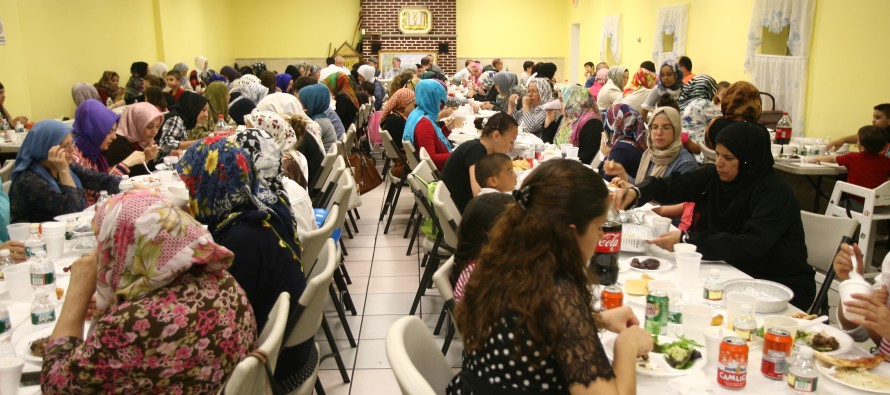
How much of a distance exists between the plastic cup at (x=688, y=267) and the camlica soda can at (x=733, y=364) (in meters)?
0.72

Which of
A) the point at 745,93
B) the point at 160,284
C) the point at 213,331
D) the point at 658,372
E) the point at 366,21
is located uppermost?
the point at 366,21

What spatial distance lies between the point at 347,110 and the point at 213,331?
6.89 m

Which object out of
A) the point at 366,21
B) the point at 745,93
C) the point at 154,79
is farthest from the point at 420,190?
the point at 366,21

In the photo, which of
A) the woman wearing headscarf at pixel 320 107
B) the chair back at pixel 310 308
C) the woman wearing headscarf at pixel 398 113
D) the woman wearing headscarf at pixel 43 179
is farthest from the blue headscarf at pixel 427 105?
the chair back at pixel 310 308

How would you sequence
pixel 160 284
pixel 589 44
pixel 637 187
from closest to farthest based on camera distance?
pixel 160 284 → pixel 637 187 → pixel 589 44

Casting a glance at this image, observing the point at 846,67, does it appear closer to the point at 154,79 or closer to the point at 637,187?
the point at 637,187

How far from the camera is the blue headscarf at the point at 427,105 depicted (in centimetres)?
620

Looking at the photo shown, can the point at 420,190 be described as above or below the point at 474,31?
below

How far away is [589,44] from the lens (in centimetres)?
1684

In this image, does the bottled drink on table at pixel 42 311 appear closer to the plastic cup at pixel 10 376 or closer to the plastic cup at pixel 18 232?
the plastic cup at pixel 10 376

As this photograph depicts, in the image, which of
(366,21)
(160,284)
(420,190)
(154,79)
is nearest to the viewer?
(160,284)

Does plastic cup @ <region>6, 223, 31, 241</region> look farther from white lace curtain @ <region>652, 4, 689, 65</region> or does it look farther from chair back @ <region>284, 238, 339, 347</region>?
white lace curtain @ <region>652, 4, 689, 65</region>

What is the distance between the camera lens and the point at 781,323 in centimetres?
203

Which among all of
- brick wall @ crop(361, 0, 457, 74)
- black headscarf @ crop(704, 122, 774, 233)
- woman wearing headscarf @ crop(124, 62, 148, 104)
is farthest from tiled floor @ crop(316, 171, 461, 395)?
brick wall @ crop(361, 0, 457, 74)
